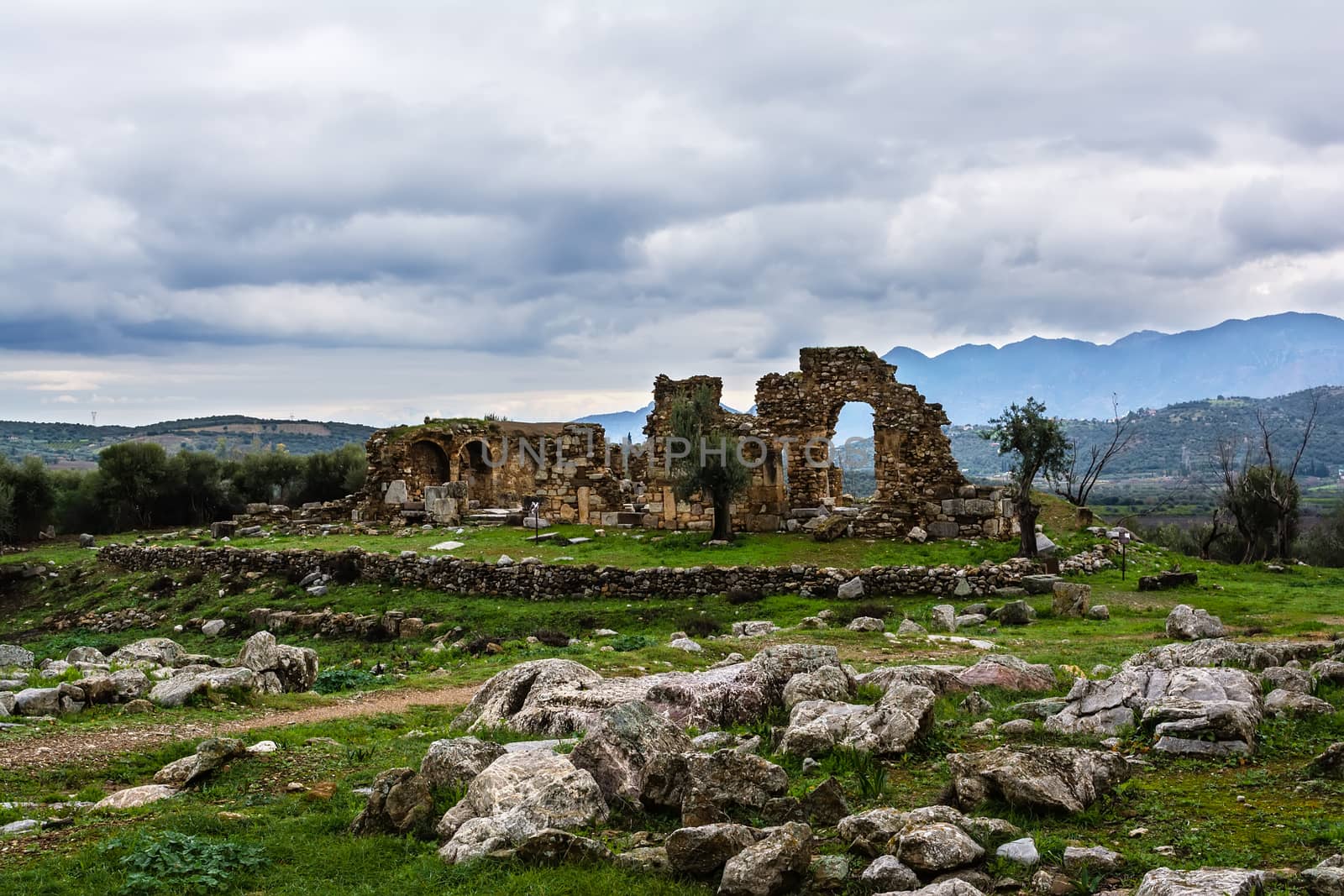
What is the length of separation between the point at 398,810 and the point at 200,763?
9.58 ft

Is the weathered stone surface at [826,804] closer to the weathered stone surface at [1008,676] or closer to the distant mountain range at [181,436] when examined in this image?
the weathered stone surface at [1008,676]

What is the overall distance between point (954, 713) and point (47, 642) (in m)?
26.4

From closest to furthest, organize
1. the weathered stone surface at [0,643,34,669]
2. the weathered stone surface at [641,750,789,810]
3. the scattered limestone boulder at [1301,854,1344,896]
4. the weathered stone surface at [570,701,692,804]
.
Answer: the scattered limestone boulder at [1301,854,1344,896] → the weathered stone surface at [641,750,789,810] → the weathered stone surface at [570,701,692,804] → the weathered stone surface at [0,643,34,669]

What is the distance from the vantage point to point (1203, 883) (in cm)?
519

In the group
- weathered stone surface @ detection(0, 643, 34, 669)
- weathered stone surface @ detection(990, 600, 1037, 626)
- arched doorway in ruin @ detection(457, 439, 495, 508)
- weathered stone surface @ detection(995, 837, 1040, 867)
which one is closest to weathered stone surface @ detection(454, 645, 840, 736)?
weathered stone surface @ detection(995, 837, 1040, 867)

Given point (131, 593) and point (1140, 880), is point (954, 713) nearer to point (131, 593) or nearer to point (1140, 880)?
point (1140, 880)

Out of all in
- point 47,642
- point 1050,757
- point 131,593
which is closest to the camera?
point 1050,757

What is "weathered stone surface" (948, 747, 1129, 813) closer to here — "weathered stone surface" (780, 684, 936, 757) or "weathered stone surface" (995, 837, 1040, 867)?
"weathered stone surface" (995, 837, 1040, 867)

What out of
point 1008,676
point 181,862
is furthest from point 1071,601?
point 181,862

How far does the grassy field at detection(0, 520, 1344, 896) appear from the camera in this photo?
657 cm

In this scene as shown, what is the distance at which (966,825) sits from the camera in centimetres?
658

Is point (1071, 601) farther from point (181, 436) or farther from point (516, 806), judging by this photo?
point (181, 436)

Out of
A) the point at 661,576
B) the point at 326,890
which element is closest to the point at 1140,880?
the point at 326,890

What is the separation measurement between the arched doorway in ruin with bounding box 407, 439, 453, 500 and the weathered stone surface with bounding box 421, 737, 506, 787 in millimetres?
34891
